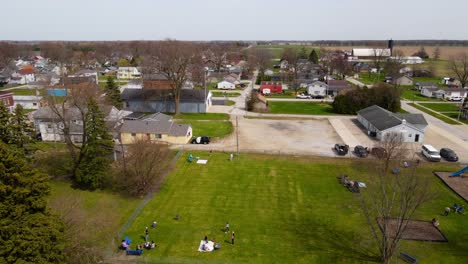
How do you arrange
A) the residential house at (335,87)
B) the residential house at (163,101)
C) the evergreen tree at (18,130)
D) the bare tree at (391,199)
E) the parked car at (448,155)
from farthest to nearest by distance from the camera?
the residential house at (335,87) → the residential house at (163,101) → the parked car at (448,155) → the evergreen tree at (18,130) → the bare tree at (391,199)

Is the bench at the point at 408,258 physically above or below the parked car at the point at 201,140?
below

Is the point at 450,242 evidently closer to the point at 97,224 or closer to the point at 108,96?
the point at 97,224

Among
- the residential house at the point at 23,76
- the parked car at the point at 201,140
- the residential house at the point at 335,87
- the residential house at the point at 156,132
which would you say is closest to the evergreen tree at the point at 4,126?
the residential house at the point at 156,132

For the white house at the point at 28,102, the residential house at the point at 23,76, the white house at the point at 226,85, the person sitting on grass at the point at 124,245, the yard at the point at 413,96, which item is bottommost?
the person sitting on grass at the point at 124,245

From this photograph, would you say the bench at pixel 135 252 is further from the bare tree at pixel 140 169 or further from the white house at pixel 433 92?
the white house at pixel 433 92

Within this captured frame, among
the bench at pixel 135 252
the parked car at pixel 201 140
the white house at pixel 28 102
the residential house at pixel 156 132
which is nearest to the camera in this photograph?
the bench at pixel 135 252

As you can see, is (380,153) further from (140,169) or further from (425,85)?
(425,85)
